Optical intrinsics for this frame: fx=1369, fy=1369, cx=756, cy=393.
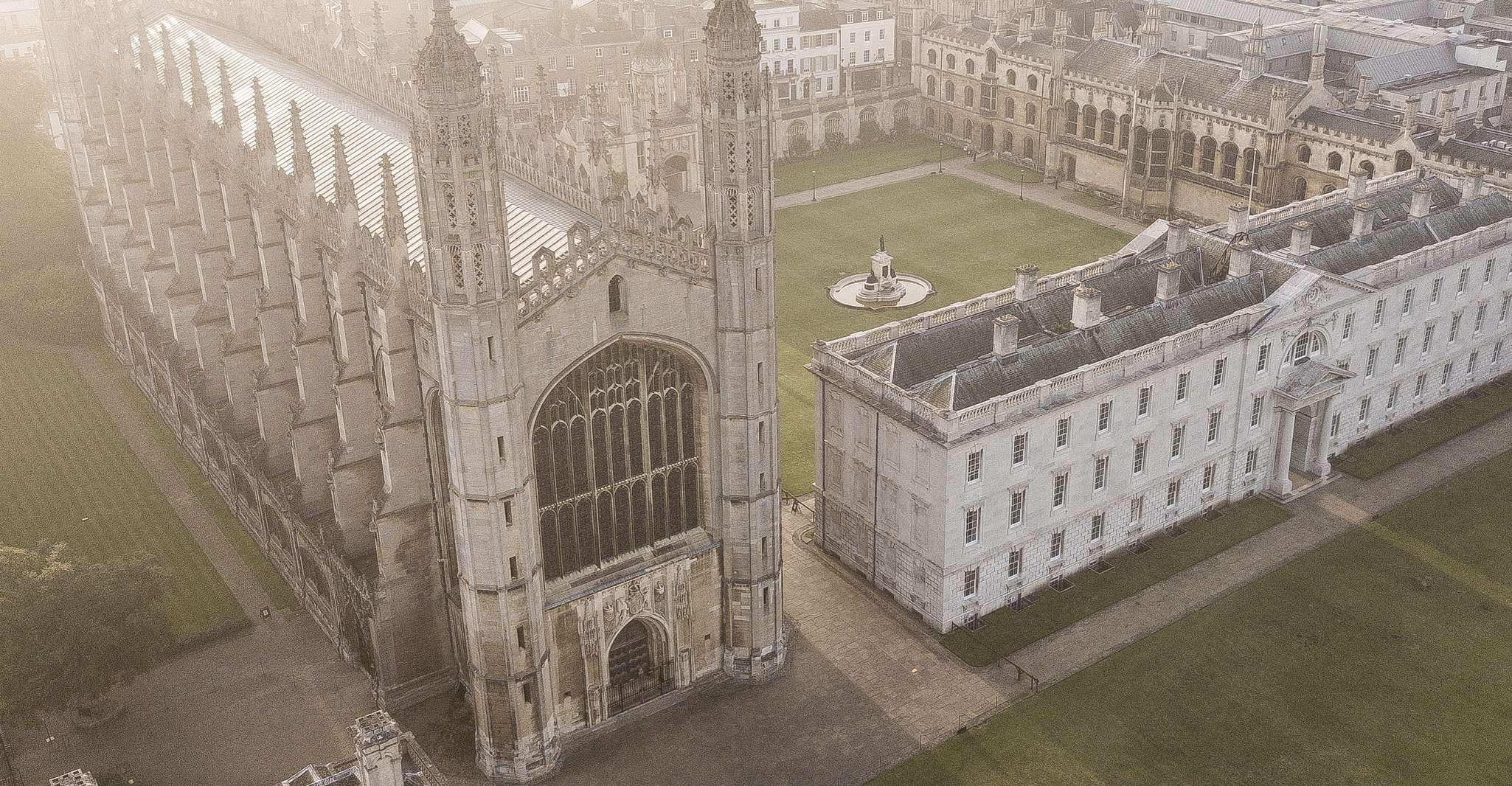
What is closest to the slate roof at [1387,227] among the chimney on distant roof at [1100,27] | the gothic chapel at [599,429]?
the gothic chapel at [599,429]

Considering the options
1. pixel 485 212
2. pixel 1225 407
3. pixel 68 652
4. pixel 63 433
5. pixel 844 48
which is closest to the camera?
pixel 485 212

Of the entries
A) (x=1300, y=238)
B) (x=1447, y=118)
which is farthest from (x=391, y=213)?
(x=1447, y=118)

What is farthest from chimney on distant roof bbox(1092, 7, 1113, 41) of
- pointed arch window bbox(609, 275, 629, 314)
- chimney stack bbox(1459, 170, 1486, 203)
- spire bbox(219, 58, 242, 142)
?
pointed arch window bbox(609, 275, 629, 314)

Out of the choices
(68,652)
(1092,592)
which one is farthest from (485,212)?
(1092,592)

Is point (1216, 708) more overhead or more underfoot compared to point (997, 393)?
more underfoot

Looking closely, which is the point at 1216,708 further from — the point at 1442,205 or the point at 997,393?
the point at 1442,205

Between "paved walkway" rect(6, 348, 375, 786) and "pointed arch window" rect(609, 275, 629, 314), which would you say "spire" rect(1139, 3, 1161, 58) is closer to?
"pointed arch window" rect(609, 275, 629, 314)

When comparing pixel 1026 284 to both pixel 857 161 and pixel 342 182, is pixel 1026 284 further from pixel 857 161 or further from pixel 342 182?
pixel 857 161
